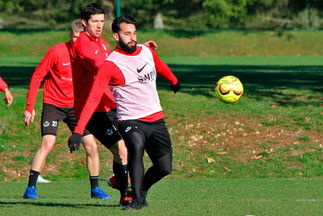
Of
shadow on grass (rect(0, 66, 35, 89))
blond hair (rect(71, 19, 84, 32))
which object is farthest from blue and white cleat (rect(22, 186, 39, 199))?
shadow on grass (rect(0, 66, 35, 89))

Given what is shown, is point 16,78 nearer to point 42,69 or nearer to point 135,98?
point 42,69

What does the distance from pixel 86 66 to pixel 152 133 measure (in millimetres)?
1454

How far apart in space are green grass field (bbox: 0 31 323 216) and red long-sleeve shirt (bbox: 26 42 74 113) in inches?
54.6

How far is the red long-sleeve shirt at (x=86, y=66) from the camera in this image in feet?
24.5

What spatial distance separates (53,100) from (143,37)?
129ft

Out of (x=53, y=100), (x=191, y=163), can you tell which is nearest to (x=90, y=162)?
(x=53, y=100)

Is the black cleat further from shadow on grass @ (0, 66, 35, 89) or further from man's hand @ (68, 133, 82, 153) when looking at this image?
shadow on grass @ (0, 66, 35, 89)

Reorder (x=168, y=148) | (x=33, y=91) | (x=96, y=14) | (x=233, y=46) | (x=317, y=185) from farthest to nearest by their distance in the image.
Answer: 1. (x=233, y=46)
2. (x=317, y=185)
3. (x=33, y=91)
4. (x=96, y=14)
5. (x=168, y=148)

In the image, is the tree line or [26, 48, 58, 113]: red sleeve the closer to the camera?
[26, 48, 58, 113]: red sleeve

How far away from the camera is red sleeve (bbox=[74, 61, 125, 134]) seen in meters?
6.31

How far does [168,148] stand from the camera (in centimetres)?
680

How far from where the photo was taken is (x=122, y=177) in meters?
7.39

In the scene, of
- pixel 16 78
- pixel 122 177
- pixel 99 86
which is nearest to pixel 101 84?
pixel 99 86

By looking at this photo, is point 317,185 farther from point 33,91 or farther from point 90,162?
point 33,91
